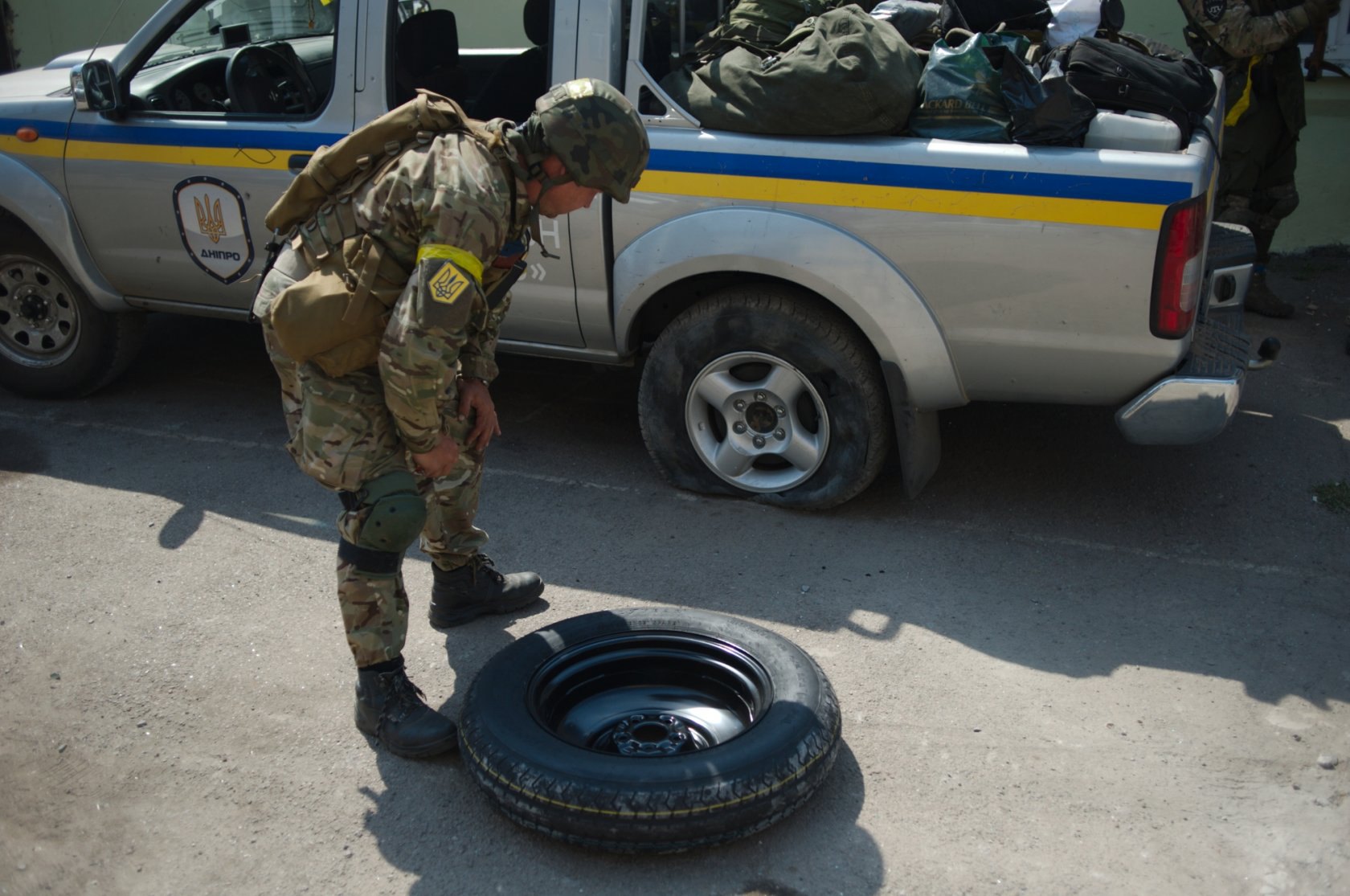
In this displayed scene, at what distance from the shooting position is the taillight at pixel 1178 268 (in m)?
3.57

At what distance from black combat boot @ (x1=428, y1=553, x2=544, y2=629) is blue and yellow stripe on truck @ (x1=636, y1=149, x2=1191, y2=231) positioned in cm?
145

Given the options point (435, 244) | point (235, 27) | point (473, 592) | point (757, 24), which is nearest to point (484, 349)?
point (435, 244)

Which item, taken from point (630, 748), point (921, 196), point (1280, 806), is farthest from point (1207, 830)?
point (921, 196)

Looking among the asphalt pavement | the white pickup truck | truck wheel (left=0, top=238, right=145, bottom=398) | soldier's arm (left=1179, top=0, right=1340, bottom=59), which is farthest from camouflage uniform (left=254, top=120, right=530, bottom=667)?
soldier's arm (left=1179, top=0, right=1340, bottom=59)

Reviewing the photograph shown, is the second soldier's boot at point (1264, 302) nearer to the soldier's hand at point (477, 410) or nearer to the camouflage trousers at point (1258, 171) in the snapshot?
the camouflage trousers at point (1258, 171)

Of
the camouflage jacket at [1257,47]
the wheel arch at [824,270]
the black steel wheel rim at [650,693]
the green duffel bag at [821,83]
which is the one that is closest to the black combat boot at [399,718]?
the black steel wheel rim at [650,693]

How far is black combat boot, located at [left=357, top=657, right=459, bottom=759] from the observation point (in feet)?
10.0

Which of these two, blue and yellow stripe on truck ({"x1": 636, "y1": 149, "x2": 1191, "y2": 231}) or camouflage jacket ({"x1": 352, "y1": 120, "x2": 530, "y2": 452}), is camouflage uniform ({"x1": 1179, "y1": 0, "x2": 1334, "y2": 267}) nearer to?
blue and yellow stripe on truck ({"x1": 636, "y1": 149, "x2": 1191, "y2": 231})

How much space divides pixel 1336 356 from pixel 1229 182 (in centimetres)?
117

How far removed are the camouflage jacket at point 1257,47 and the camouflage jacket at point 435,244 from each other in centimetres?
483

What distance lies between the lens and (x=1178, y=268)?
360cm

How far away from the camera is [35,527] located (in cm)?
442

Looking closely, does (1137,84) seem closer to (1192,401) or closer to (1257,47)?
(1192,401)

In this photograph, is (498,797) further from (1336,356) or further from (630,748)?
(1336,356)
